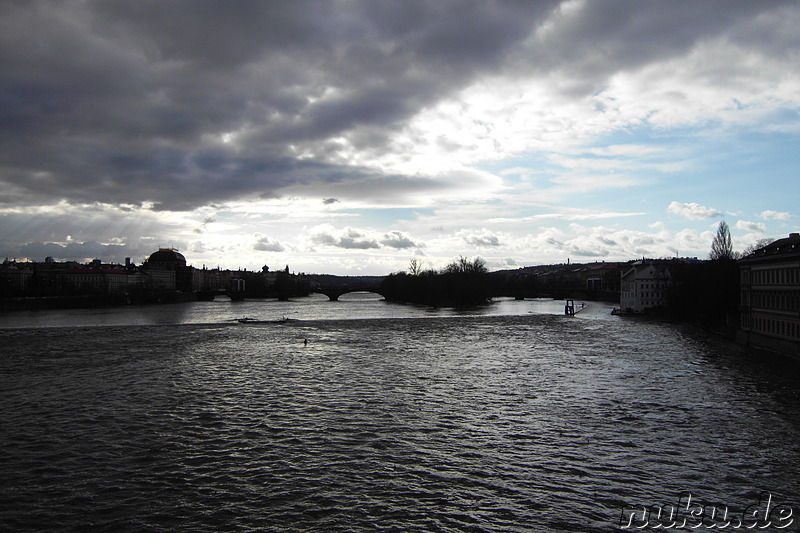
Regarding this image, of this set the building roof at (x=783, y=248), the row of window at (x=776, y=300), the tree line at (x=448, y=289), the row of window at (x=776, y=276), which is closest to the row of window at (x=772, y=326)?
the row of window at (x=776, y=300)

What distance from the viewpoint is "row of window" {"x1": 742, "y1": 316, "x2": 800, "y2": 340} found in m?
38.1

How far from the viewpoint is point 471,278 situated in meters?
122

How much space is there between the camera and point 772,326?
4234 cm

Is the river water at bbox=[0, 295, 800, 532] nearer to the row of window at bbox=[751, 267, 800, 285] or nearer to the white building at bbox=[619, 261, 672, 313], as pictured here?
the row of window at bbox=[751, 267, 800, 285]

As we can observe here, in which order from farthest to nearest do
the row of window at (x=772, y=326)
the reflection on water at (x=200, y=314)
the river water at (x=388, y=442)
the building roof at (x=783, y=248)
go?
the reflection on water at (x=200, y=314) < the building roof at (x=783, y=248) < the row of window at (x=772, y=326) < the river water at (x=388, y=442)

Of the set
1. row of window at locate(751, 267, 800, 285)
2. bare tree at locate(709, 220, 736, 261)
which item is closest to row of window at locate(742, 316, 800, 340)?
row of window at locate(751, 267, 800, 285)

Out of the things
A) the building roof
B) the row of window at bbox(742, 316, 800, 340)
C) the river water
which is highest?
the building roof

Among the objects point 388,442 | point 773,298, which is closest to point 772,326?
point 773,298

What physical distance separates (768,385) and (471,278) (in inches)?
3719

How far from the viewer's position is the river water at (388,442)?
12273 mm

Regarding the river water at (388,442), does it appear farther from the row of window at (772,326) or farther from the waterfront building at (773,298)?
the waterfront building at (773,298)

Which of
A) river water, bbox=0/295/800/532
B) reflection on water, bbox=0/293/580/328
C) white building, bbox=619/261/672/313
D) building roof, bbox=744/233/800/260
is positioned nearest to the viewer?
river water, bbox=0/295/800/532

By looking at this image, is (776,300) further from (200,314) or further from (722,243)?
(200,314)

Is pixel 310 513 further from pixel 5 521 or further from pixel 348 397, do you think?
pixel 348 397
